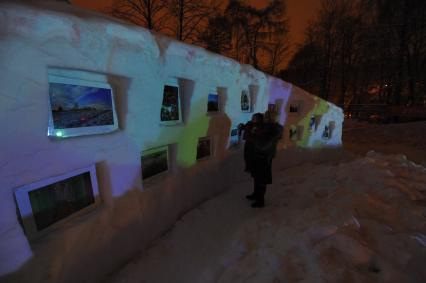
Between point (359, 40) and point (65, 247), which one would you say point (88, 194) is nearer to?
point (65, 247)

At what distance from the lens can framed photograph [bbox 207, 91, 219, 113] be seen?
388cm

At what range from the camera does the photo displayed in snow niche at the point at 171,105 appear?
2952 mm

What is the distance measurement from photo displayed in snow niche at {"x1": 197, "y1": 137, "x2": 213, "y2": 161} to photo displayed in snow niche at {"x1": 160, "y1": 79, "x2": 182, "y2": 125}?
70 cm

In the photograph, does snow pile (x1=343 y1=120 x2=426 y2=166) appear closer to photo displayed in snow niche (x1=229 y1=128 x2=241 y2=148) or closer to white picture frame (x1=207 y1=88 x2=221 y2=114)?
photo displayed in snow niche (x1=229 y1=128 x2=241 y2=148)

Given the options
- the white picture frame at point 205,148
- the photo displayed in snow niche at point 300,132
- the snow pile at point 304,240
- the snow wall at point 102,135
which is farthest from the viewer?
the photo displayed in snow niche at point 300,132

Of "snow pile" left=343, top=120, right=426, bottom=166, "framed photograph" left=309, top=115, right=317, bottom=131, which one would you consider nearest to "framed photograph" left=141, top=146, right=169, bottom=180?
"framed photograph" left=309, top=115, right=317, bottom=131

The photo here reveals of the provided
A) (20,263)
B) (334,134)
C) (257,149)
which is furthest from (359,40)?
(20,263)

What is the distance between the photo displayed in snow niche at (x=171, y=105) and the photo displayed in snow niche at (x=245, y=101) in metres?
1.95

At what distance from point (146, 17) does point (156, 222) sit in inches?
330

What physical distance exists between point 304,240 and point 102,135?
218 centimetres

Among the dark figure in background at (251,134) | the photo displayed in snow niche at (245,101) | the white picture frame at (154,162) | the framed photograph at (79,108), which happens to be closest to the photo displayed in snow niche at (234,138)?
the photo displayed in snow niche at (245,101)

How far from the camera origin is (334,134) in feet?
29.6

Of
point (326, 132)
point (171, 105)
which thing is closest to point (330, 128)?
point (326, 132)

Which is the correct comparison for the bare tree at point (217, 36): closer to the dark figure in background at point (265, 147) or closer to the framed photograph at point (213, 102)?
the framed photograph at point (213, 102)
